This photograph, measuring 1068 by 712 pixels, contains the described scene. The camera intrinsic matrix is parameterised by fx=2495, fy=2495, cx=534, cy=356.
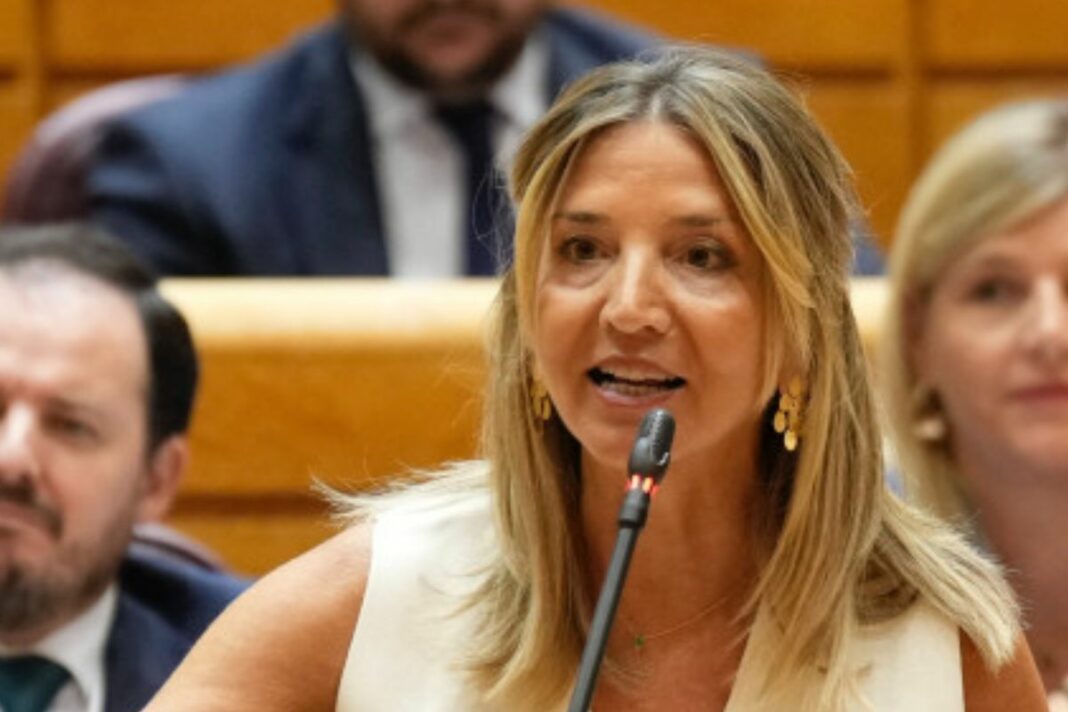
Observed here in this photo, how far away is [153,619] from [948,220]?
752 millimetres

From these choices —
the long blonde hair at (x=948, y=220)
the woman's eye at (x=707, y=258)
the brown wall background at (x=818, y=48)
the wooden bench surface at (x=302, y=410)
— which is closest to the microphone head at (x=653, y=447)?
the woman's eye at (x=707, y=258)

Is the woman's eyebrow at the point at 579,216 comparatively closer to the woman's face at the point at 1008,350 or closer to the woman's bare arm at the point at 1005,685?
the woman's bare arm at the point at 1005,685

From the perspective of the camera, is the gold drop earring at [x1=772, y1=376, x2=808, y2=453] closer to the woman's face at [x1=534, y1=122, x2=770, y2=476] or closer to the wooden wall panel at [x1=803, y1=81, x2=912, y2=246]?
the woman's face at [x1=534, y1=122, x2=770, y2=476]

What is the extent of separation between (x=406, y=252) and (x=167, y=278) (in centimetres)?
31

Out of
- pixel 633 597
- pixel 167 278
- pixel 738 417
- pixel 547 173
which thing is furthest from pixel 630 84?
pixel 167 278

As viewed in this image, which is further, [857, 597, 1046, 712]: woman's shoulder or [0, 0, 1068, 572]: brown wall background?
[0, 0, 1068, 572]: brown wall background

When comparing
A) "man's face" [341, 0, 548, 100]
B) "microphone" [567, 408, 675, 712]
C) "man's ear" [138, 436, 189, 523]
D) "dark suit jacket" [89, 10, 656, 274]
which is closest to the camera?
"microphone" [567, 408, 675, 712]

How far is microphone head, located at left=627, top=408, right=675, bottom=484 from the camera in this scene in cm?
129

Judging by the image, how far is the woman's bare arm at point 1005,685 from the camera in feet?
4.94

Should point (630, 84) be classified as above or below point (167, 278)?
above

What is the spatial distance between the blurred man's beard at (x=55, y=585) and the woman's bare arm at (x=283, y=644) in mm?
419

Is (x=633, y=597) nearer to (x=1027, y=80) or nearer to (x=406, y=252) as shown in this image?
(x=406, y=252)

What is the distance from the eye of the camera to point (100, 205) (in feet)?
9.16

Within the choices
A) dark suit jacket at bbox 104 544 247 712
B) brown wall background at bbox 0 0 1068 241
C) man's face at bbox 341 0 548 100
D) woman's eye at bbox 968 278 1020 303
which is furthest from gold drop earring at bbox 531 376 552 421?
brown wall background at bbox 0 0 1068 241
